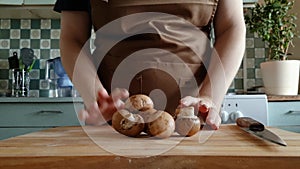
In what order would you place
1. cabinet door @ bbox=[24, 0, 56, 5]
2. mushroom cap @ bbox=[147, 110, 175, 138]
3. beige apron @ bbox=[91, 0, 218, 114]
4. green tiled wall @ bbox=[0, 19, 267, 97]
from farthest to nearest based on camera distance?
green tiled wall @ bbox=[0, 19, 267, 97] < cabinet door @ bbox=[24, 0, 56, 5] < beige apron @ bbox=[91, 0, 218, 114] < mushroom cap @ bbox=[147, 110, 175, 138]

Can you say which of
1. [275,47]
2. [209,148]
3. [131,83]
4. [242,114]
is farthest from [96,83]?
[275,47]

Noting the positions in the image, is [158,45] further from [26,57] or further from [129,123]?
[26,57]

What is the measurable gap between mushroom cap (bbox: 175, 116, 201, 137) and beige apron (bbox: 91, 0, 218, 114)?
21 centimetres

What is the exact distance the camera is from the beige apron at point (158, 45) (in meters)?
0.67

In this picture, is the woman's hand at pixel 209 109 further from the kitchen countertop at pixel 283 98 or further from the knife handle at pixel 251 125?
the kitchen countertop at pixel 283 98

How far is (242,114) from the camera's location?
1.47 m

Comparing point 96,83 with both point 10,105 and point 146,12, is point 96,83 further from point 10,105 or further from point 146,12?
point 10,105

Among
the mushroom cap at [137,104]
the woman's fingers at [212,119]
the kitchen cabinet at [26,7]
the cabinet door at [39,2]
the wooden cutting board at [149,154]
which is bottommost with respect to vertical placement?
the wooden cutting board at [149,154]

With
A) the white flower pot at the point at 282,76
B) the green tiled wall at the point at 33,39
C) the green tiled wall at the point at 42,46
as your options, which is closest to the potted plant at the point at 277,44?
the white flower pot at the point at 282,76

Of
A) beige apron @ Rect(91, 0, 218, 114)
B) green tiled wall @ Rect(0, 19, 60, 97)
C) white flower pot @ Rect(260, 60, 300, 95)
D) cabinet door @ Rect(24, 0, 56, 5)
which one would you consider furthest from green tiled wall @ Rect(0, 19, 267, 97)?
beige apron @ Rect(91, 0, 218, 114)

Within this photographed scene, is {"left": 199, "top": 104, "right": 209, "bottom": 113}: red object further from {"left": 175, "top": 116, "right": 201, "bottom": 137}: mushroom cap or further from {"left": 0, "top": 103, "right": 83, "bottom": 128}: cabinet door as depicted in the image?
{"left": 0, "top": 103, "right": 83, "bottom": 128}: cabinet door

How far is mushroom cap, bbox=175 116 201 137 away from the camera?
46 centimetres

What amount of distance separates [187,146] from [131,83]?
12.6 inches

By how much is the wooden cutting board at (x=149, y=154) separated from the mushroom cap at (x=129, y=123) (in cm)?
3
